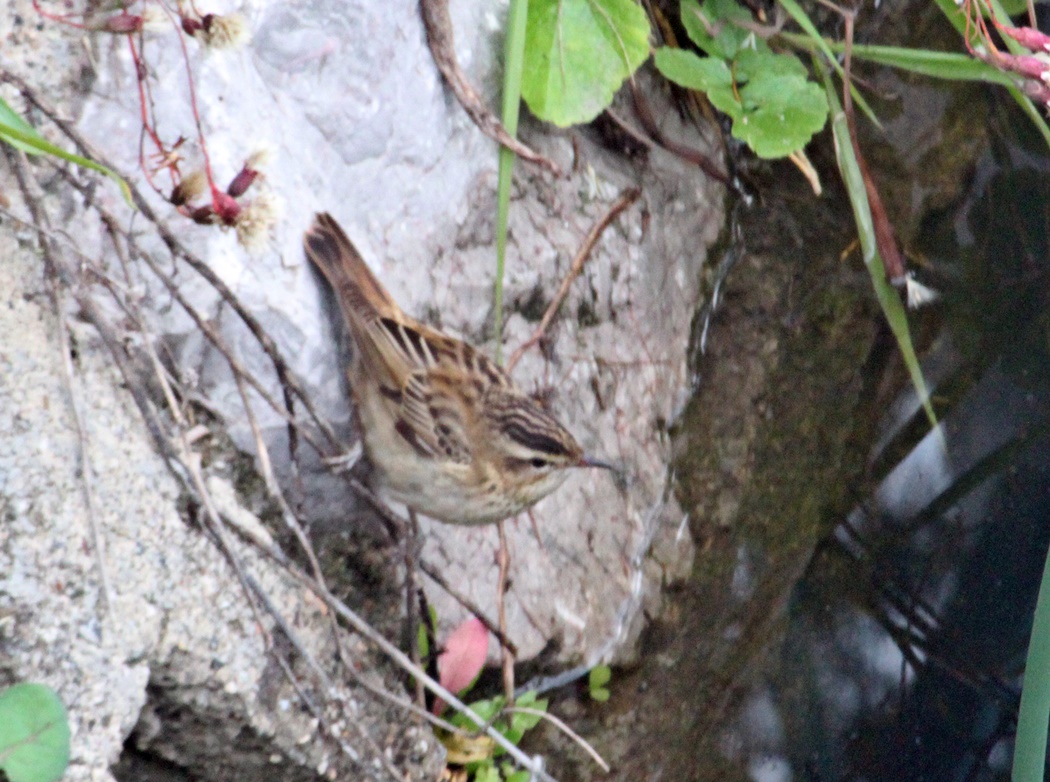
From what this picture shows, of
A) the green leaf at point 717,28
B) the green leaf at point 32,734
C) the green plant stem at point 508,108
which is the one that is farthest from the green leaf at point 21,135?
the green leaf at point 717,28

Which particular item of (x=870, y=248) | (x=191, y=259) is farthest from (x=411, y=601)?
(x=870, y=248)

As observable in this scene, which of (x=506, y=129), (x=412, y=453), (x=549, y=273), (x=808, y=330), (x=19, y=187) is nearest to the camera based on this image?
(x=19, y=187)

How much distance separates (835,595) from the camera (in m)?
4.64

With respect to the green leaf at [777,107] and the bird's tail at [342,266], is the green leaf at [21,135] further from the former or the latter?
the green leaf at [777,107]

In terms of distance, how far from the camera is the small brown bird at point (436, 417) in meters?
3.79

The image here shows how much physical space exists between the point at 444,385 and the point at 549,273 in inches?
31.3

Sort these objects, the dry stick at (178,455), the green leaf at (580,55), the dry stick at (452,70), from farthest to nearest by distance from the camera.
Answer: the green leaf at (580,55) < the dry stick at (452,70) < the dry stick at (178,455)

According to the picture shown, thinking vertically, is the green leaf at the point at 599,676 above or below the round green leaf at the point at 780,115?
below

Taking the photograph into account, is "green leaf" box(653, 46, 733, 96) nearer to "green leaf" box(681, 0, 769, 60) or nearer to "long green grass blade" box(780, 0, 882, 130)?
"green leaf" box(681, 0, 769, 60)

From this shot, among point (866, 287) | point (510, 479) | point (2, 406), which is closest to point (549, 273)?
point (510, 479)

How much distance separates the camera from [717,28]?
489cm

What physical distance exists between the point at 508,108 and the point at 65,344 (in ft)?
6.22

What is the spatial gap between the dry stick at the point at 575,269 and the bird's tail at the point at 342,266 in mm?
830

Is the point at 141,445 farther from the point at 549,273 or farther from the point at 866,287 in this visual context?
the point at 866,287
